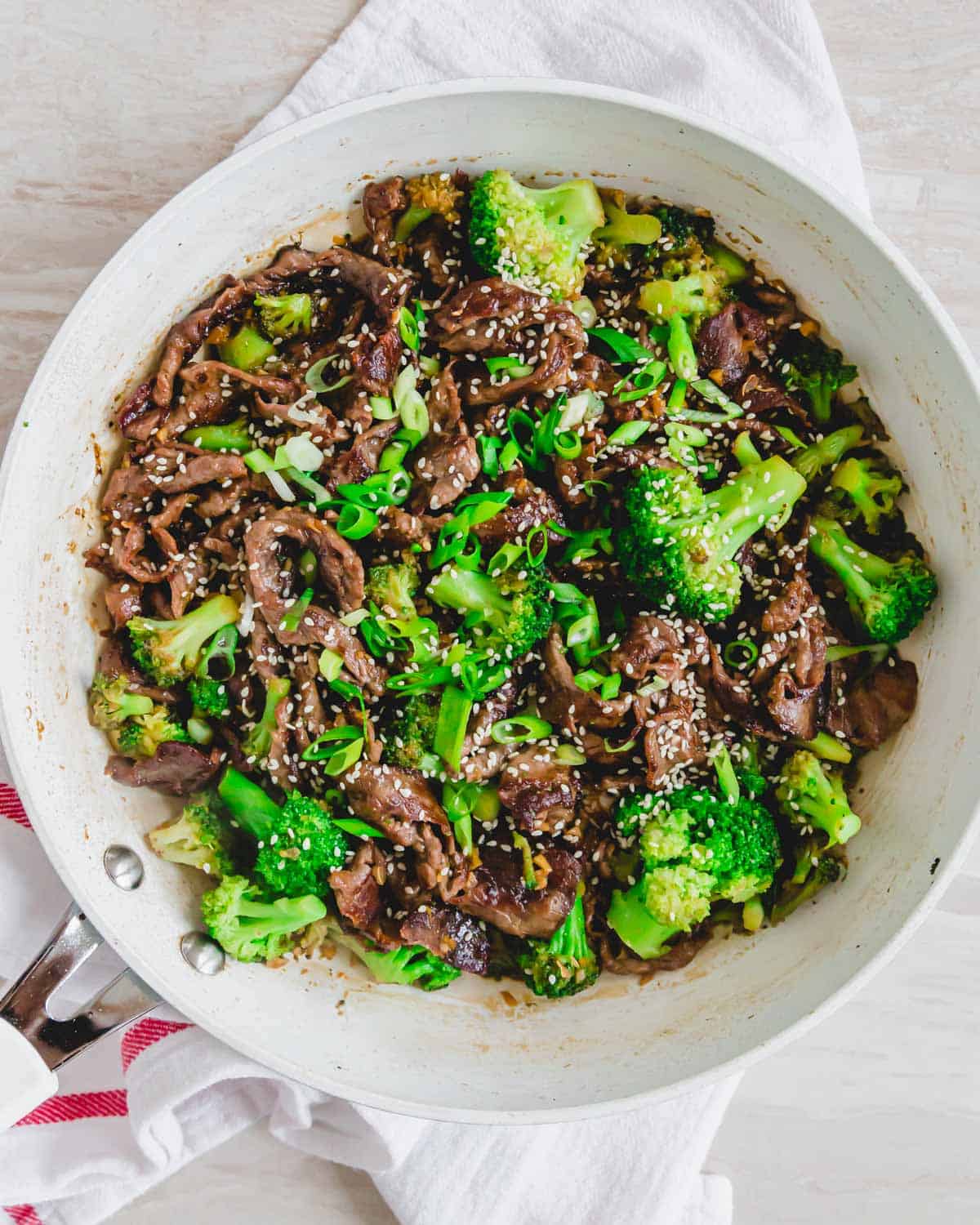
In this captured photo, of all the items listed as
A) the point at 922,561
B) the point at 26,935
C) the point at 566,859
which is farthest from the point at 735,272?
the point at 26,935

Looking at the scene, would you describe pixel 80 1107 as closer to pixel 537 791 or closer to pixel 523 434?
pixel 537 791

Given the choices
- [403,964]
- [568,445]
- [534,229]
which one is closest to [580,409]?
[568,445]

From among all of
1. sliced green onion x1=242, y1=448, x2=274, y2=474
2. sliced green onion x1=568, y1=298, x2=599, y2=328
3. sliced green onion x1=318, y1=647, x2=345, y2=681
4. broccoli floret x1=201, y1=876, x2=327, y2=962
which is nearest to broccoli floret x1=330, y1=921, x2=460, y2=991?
broccoli floret x1=201, y1=876, x2=327, y2=962

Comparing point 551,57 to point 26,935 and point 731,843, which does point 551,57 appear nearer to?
point 731,843

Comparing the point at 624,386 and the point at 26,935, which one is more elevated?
the point at 624,386

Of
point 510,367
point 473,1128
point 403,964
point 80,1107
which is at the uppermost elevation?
point 510,367

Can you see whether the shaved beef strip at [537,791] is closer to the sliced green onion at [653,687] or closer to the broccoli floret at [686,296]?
the sliced green onion at [653,687]

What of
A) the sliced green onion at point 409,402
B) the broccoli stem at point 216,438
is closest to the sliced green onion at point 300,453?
the broccoli stem at point 216,438
